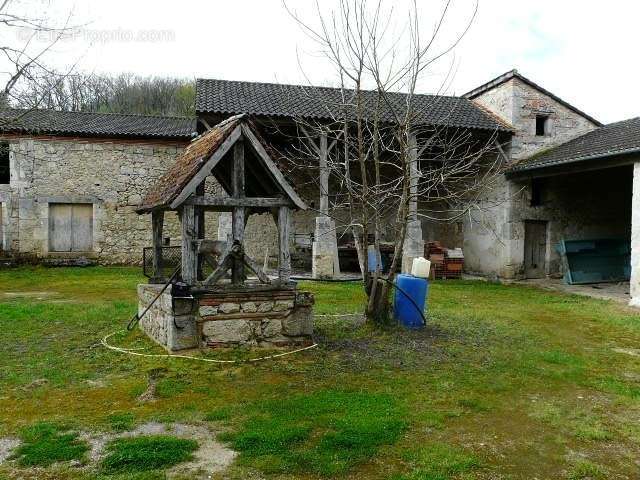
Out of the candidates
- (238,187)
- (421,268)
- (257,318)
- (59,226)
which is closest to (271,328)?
(257,318)

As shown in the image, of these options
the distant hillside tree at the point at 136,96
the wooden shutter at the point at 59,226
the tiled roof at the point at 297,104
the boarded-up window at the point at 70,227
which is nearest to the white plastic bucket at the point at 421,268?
the tiled roof at the point at 297,104

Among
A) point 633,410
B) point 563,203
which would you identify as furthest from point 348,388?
point 563,203

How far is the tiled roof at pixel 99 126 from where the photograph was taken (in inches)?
605

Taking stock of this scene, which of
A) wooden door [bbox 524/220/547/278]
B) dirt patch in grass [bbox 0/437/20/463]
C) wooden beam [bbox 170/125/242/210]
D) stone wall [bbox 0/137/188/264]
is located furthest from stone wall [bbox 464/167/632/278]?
dirt patch in grass [bbox 0/437/20/463]

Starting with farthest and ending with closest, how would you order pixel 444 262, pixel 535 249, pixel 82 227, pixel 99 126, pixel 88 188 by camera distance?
1. pixel 99 126
2. pixel 82 227
3. pixel 88 188
4. pixel 535 249
5. pixel 444 262

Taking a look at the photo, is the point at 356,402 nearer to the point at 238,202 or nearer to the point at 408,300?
the point at 238,202

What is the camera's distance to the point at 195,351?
586 centimetres

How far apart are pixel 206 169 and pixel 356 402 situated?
115 inches

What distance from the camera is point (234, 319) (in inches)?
234

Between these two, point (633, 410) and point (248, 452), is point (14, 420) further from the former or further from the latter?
point (633, 410)

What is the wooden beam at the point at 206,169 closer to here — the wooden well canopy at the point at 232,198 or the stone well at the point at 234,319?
the wooden well canopy at the point at 232,198

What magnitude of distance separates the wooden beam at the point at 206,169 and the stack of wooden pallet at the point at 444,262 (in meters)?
9.80

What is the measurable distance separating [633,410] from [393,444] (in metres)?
2.28

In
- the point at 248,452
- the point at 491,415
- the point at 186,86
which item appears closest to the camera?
the point at 248,452
